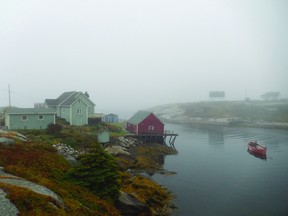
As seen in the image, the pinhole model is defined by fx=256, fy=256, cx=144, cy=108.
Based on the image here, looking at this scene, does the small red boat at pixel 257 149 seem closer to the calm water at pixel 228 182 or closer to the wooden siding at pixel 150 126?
the calm water at pixel 228 182

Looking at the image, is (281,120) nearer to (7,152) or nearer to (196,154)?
(196,154)

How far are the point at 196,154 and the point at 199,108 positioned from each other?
115046 mm

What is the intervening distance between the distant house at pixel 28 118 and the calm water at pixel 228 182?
22254 mm

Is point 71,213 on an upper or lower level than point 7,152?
lower

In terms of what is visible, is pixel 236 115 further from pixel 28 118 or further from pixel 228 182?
pixel 28 118

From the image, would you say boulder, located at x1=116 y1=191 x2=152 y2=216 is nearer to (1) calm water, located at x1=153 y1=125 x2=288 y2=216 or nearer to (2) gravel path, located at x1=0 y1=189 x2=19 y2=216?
(1) calm water, located at x1=153 y1=125 x2=288 y2=216

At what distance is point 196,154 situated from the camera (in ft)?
163

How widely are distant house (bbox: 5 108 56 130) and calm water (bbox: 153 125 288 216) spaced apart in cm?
2225

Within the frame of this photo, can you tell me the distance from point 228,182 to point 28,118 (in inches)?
1332

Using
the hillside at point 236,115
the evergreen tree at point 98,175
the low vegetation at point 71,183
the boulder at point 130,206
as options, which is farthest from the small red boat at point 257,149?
the hillside at point 236,115

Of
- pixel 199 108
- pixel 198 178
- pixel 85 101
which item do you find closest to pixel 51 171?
pixel 198 178

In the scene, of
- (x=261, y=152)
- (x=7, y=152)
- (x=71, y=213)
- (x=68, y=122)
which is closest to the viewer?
(x=71, y=213)

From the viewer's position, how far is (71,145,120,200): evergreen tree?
1852 centimetres

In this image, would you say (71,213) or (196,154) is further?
(196,154)
